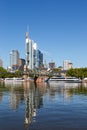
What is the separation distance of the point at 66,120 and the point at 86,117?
11.3ft

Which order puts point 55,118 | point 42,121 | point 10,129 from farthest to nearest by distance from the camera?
point 55,118 < point 42,121 < point 10,129

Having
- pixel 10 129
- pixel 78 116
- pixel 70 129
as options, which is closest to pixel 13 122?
pixel 10 129

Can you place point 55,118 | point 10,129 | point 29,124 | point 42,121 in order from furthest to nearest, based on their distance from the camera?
point 55,118 → point 42,121 → point 29,124 → point 10,129

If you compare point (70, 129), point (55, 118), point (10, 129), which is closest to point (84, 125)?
point (70, 129)

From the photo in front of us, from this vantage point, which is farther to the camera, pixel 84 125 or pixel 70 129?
pixel 84 125

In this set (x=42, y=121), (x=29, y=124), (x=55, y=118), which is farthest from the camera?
(x=55, y=118)

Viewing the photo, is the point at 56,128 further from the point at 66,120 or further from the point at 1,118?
the point at 1,118

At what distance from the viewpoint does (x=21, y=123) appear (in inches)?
1272

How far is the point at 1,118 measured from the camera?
3553 cm

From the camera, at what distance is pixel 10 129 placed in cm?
2916

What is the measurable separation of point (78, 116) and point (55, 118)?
10.7 feet

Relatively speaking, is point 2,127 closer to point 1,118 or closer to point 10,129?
point 10,129

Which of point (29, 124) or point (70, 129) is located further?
point (29, 124)

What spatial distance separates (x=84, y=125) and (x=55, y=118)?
5119mm
